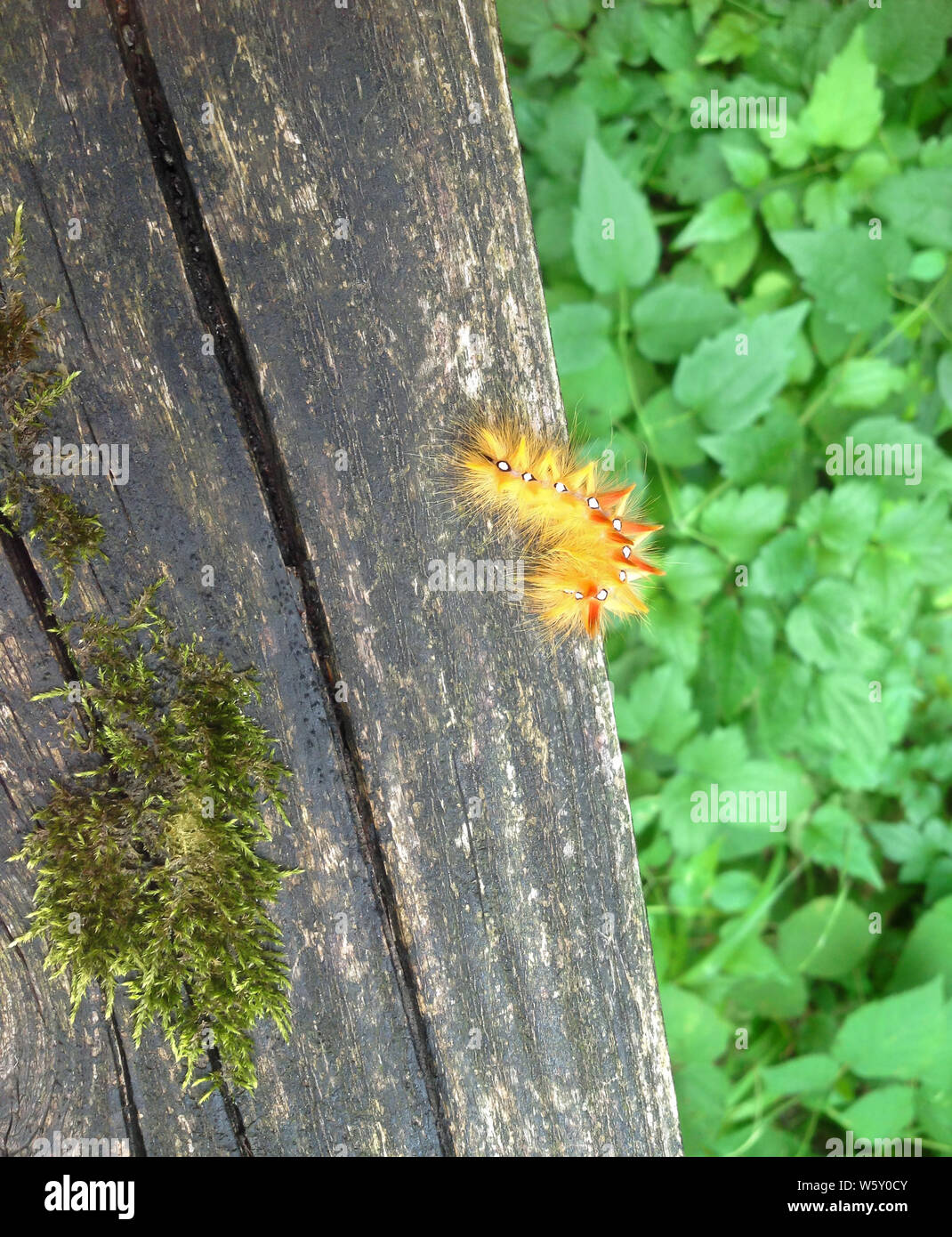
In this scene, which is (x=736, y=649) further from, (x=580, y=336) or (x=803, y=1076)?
(x=803, y=1076)

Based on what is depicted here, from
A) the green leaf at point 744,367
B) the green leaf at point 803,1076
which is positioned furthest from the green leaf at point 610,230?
the green leaf at point 803,1076

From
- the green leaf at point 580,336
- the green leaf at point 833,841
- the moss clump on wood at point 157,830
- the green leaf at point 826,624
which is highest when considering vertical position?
the green leaf at point 580,336

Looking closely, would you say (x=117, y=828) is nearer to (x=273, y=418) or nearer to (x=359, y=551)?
(x=359, y=551)

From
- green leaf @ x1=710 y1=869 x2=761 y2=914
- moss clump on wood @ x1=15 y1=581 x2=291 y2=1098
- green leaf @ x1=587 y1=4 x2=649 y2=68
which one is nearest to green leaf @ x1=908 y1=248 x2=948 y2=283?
green leaf @ x1=587 y1=4 x2=649 y2=68

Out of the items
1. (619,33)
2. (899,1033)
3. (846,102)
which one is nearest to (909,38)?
(846,102)

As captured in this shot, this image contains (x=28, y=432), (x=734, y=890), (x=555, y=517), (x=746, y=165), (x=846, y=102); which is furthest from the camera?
(x=734, y=890)

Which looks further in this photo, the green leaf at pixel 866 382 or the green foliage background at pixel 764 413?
the green leaf at pixel 866 382

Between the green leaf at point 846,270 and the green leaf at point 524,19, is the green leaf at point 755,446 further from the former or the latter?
the green leaf at point 524,19
